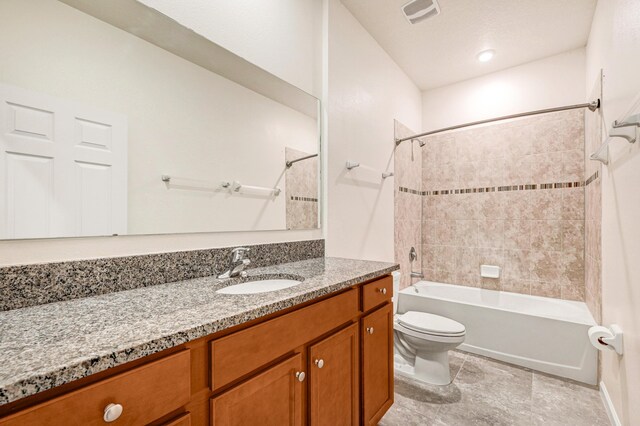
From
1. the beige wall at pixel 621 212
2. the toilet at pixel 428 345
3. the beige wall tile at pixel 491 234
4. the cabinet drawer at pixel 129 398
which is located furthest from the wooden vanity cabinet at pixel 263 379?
the beige wall tile at pixel 491 234

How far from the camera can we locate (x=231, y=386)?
2.47 ft

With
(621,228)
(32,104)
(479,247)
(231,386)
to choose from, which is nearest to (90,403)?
(231,386)

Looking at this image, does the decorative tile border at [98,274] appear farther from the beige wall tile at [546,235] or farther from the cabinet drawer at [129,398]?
the beige wall tile at [546,235]

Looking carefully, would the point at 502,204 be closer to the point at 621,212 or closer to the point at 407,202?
the point at 407,202

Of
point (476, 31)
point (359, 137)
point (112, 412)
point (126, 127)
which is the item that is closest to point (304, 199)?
point (359, 137)

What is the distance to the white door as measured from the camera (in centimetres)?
82

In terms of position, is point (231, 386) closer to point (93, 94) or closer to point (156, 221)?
point (156, 221)

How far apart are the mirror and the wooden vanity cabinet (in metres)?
0.61

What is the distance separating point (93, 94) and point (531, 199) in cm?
326

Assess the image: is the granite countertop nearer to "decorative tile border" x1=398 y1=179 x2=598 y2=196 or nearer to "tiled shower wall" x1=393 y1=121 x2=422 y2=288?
"tiled shower wall" x1=393 y1=121 x2=422 y2=288

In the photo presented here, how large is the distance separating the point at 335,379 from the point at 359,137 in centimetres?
164

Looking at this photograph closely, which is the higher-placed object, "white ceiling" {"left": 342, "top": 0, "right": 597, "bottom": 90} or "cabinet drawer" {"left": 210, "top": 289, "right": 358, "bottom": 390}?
"white ceiling" {"left": 342, "top": 0, "right": 597, "bottom": 90}

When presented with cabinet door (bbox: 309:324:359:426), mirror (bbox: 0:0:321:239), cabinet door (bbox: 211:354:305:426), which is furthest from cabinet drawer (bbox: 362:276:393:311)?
mirror (bbox: 0:0:321:239)

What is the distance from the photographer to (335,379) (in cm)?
112
